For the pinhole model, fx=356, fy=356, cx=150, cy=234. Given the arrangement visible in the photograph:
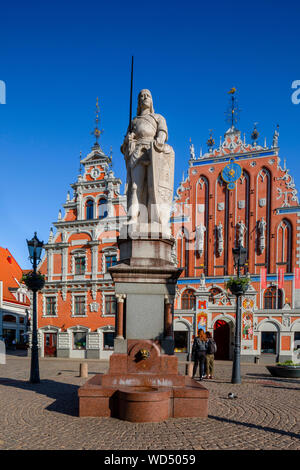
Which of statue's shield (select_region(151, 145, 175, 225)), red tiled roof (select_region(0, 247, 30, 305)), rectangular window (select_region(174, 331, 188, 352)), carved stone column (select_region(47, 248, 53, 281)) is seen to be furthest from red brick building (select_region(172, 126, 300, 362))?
red tiled roof (select_region(0, 247, 30, 305))

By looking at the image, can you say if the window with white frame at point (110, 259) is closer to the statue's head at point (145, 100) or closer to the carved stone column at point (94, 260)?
the carved stone column at point (94, 260)

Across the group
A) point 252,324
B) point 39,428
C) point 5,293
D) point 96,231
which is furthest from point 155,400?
point 5,293

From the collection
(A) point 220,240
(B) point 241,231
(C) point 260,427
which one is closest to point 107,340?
(A) point 220,240

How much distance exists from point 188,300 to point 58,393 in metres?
16.5

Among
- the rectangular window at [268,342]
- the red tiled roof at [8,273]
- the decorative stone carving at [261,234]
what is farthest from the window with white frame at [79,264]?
the red tiled roof at [8,273]

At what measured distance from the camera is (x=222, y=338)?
79.0 feet

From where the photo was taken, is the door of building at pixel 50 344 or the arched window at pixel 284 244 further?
the door of building at pixel 50 344

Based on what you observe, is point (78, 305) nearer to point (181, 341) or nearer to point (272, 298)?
point (181, 341)

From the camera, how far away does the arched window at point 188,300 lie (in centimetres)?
2484

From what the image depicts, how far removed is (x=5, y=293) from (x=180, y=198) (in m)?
23.5

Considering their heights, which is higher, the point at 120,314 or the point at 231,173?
the point at 231,173

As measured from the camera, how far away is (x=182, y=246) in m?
26.0

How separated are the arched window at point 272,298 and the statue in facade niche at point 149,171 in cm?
1798

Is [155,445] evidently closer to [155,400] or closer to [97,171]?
[155,400]
